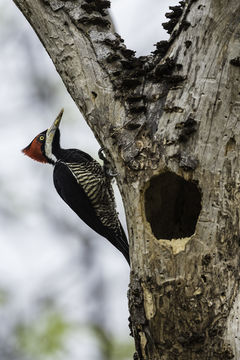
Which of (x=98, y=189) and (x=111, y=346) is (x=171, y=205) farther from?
(x=111, y=346)

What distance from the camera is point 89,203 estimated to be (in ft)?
16.6

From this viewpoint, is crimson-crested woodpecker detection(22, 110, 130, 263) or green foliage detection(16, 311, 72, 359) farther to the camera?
green foliage detection(16, 311, 72, 359)

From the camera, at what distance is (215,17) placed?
2881 millimetres

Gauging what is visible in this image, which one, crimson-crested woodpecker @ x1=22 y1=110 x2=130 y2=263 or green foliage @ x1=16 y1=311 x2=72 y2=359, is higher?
crimson-crested woodpecker @ x1=22 y1=110 x2=130 y2=263

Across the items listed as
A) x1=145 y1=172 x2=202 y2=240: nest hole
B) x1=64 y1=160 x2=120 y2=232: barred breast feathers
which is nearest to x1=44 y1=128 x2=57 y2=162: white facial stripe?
x1=64 y1=160 x2=120 y2=232: barred breast feathers

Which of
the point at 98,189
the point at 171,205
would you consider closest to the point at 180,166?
the point at 171,205

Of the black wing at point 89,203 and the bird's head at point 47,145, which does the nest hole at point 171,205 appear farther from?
the bird's head at point 47,145

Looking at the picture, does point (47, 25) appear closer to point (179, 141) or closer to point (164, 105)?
point (164, 105)

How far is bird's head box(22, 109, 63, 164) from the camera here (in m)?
5.43

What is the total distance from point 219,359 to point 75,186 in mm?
2779

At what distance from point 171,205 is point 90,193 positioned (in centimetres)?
197

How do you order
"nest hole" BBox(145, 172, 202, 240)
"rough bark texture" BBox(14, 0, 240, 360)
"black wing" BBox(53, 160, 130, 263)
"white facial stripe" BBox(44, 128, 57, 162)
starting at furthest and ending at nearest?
1. "white facial stripe" BBox(44, 128, 57, 162)
2. "black wing" BBox(53, 160, 130, 263)
3. "nest hole" BBox(145, 172, 202, 240)
4. "rough bark texture" BBox(14, 0, 240, 360)

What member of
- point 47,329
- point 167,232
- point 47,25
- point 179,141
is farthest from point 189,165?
point 47,329

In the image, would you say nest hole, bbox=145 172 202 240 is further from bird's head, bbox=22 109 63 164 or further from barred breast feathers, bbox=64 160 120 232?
bird's head, bbox=22 109 63 164
